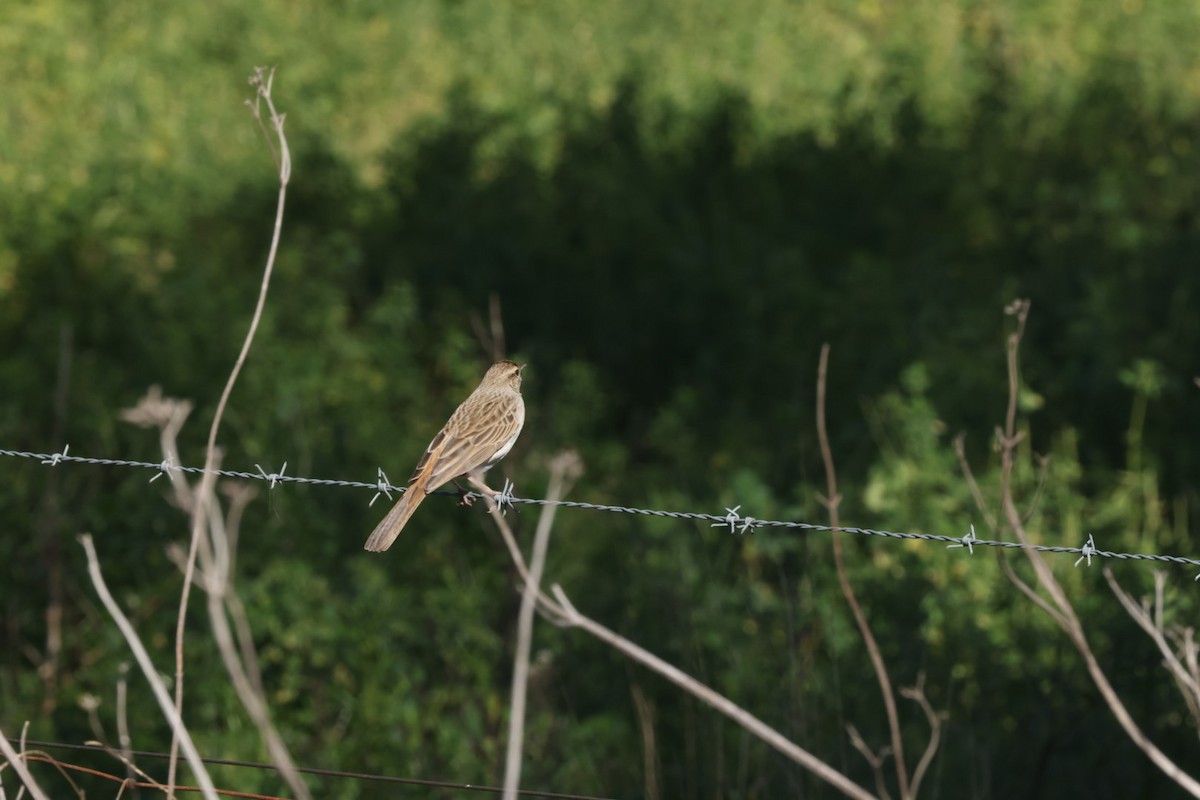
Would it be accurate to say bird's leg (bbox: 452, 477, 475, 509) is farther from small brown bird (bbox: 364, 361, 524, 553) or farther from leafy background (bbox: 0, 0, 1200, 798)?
leafy background (bbox: 0, 0, 1200, 798)

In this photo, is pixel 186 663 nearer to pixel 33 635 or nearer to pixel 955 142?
pixel 33 635

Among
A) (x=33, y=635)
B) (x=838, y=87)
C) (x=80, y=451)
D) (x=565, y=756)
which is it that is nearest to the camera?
(x=565, y=756)

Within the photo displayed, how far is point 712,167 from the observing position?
1166 cm

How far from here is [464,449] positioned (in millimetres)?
5734

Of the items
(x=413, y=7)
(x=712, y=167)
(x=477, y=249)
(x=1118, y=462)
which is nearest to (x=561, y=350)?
(x=477, y=249)

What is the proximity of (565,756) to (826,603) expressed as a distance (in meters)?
1.39

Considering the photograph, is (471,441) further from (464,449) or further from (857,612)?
(857,612)

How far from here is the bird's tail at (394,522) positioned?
5.34 meters

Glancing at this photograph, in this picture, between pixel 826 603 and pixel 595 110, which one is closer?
pixel 826 603

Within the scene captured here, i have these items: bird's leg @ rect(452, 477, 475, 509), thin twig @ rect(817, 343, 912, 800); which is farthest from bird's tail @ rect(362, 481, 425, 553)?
thin twig @ rect(817, 343, 912, 800)

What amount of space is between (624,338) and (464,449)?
454cm

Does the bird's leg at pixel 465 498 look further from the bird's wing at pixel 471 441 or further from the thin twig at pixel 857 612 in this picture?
the thin twig at pixel 857 612

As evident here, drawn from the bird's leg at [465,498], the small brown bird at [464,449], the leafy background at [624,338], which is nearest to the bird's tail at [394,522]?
the small brown bird at [464,449]

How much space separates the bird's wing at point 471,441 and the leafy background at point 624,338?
0.83 metres
